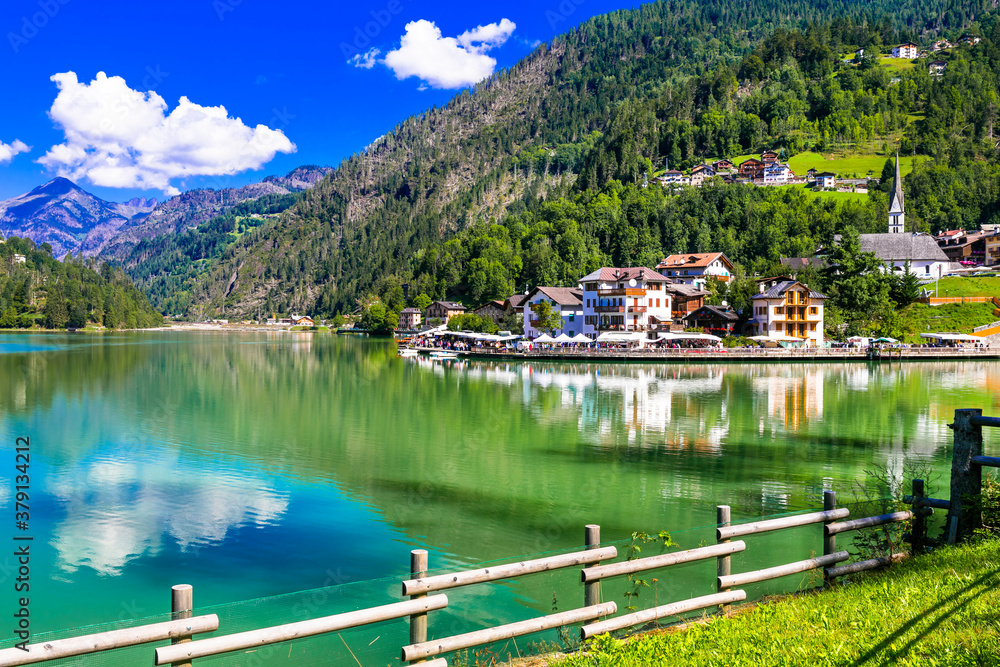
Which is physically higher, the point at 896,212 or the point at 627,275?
the point at 896,212

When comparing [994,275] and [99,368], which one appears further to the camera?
[994,275]

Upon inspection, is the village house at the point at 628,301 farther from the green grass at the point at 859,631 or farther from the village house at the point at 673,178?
the green grass at the point at 859,631

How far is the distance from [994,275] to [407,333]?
9841cm

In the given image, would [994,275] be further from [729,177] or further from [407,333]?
[407,333]

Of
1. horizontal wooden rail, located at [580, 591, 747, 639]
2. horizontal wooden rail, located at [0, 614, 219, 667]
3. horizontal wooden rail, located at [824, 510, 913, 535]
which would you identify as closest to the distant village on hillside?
horizontal wooden rail, located at [824, 510, 913, 535]

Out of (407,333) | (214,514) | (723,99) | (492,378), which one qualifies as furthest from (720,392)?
(723,99)

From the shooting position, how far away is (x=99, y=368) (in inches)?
2291

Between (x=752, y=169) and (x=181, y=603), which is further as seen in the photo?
(x=752, y=169)

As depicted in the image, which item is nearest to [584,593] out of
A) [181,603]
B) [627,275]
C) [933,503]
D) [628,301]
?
[181,603]

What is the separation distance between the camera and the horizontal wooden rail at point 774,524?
23.4 ft

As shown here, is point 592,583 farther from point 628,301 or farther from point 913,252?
point 913,252

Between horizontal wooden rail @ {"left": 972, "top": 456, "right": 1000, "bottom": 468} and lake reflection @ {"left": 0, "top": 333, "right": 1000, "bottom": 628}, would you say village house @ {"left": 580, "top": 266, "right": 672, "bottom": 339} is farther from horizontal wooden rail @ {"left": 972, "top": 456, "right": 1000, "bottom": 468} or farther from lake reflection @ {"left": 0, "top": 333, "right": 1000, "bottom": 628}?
horizontal wooden rail @ {"left": 972, "top": 456, "right": 1000, "bottom": 468}

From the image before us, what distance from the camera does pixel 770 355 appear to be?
220 ft

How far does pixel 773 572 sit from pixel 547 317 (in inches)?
3293
